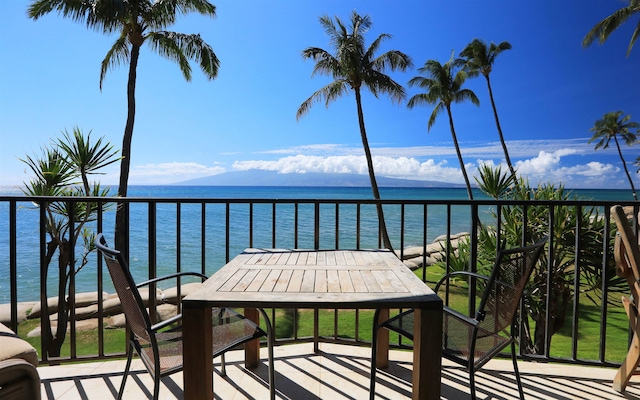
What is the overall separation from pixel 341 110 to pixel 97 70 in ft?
105

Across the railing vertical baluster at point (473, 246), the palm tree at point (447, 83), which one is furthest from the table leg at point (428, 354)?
the palm tree at point (447, 83)

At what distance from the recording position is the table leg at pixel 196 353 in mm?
1214

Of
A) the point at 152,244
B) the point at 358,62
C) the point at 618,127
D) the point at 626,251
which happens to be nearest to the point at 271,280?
the point at 152,244

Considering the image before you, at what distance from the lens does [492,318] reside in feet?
5.26

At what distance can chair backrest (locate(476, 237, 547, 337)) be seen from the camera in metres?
1.46

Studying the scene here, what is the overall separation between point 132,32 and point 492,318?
15.4 meters

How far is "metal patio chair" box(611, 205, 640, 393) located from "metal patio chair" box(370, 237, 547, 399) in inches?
20.5

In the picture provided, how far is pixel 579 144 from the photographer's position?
50.5 m

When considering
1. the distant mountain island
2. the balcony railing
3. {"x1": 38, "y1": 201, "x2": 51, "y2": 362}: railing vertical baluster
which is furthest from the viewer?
the distant mountain island

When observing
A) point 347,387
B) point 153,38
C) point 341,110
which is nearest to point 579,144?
point 341,110

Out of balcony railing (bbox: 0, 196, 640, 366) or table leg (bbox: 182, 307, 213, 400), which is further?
balcony railing (bbox: 0, 196, 640, 366)

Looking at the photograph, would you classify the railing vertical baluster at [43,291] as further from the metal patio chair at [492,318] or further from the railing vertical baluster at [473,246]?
the railing vertical baluster at [473,246]

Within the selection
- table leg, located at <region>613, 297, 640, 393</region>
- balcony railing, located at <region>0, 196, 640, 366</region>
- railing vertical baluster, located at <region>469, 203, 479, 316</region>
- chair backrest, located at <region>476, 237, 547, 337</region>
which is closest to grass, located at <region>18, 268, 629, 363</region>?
balcony railing, located at <region>0, 196, 640, 366</region>

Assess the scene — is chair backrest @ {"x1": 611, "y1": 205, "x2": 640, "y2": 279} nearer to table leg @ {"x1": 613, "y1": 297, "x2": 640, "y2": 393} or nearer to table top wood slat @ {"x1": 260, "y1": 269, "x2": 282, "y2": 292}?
table leg @ {"x1": 613, "y1": 297, "x2": 640, "y2": 393}
